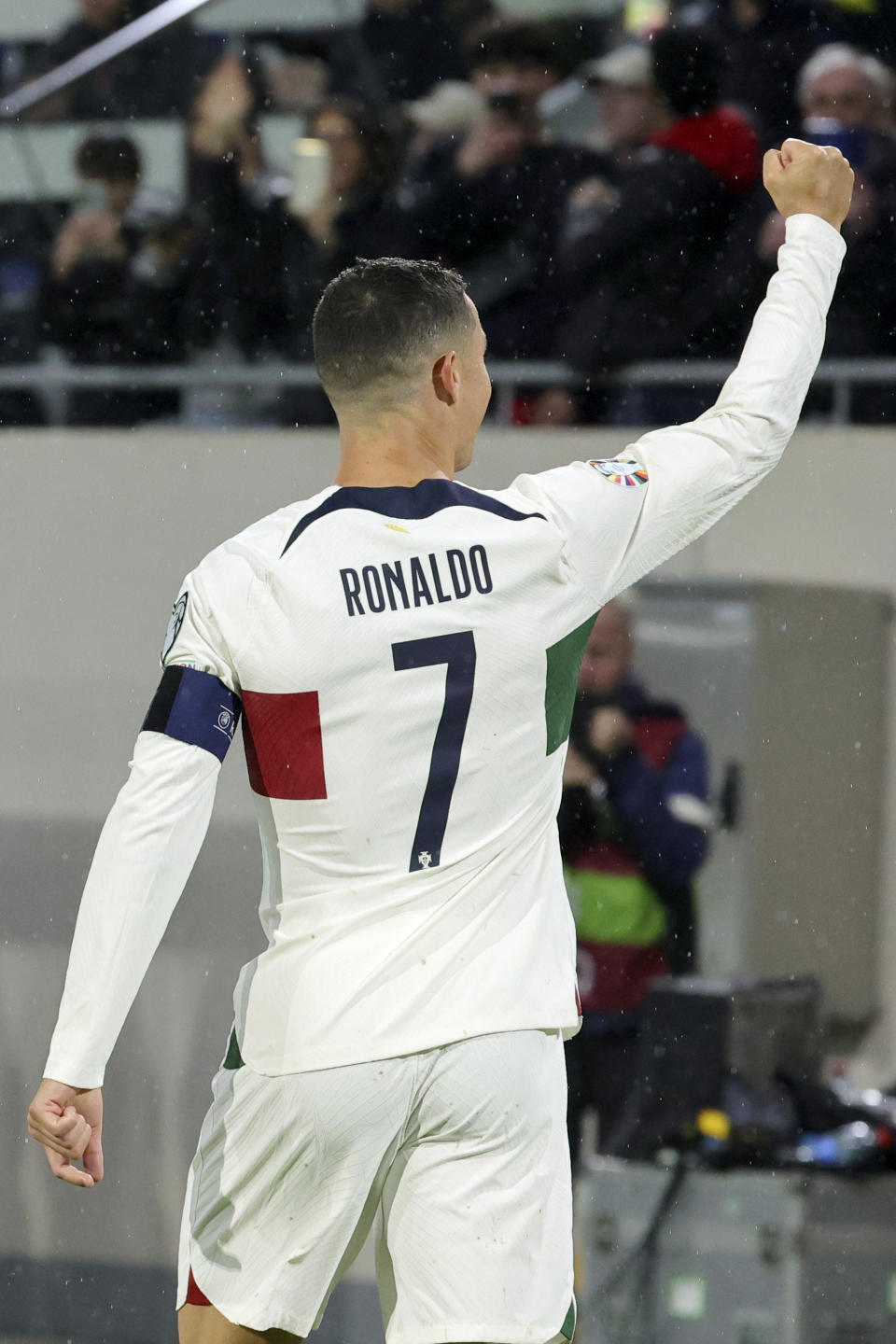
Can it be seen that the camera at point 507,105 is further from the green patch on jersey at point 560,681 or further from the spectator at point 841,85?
the green patch on jersey at point 560,681

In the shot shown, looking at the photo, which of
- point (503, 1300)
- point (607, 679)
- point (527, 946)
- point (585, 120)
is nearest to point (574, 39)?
point (585, 120)

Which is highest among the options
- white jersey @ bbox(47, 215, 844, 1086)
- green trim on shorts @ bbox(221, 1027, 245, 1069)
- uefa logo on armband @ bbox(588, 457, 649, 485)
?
uefa logo on armband @ bbox(588, 457, 649, 485)

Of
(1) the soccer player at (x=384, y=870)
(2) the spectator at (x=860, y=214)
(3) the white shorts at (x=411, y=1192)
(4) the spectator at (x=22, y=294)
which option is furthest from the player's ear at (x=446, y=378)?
(4) the spectator at (x=22, y=294)

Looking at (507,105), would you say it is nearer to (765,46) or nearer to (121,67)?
(765,46)

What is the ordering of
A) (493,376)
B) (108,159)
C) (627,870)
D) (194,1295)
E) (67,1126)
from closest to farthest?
1. (67,1126)
2. (194,1295)
3. (627,870)
4. (493,376)
5. (108,159)

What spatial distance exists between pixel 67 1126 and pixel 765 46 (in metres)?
2.40

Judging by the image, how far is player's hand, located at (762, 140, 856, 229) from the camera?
70.3 inches

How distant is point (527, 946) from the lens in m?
1.59

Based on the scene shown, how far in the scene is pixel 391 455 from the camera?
1.64m

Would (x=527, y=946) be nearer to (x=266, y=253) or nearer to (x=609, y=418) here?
(x=609, y=418)

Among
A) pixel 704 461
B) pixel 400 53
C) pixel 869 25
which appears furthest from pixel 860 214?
pixel 704 461

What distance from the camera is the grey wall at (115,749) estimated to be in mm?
2998

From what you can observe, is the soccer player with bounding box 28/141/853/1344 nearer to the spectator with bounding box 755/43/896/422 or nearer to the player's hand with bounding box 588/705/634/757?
the player's hand with bounding box 588/705/634/757

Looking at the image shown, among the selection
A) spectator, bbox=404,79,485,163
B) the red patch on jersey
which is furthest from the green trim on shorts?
spectator, bbox=404,79,485,163
